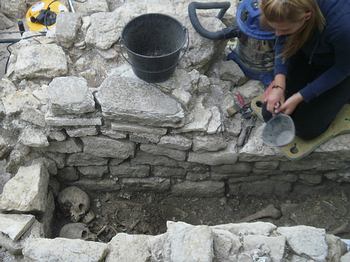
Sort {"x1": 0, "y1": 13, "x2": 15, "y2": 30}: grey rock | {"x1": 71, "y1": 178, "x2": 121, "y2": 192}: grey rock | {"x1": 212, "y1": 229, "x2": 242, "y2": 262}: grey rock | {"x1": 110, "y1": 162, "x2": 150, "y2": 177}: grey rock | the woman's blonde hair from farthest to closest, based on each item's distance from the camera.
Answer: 1. {"x1": 0, "y1": 13, "x2": 15, "y2": 30}: grey rock
2. {"x1": 71, "y1": 178, "x2": 121, "y2": 192}: grey rock
3. {"x1": 110, "y1": 162, "x2": 150, "y2": 177}: grey rock
4. {"x1": 212, "y1": 229, "x2": 242, "y2": 262}: grey rock
5. the woman's blonde hair

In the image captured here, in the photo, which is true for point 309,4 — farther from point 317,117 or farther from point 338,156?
point 338,156

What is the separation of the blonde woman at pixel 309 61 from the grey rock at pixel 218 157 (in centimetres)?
38

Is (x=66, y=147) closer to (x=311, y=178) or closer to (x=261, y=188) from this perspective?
(x=261, y=188)

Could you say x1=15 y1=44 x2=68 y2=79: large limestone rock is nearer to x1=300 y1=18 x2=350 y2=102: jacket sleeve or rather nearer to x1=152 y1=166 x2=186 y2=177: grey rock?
x1=152 y1=166 x2=186 y2=177: grey rock

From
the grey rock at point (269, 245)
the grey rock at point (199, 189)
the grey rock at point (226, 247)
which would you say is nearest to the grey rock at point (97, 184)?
the grey rock at point (199, 189)

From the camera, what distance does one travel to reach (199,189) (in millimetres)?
4062

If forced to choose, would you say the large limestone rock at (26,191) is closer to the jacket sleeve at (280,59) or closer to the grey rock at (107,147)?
the grey rock at (107,147)

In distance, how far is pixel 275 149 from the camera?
362 centimetres

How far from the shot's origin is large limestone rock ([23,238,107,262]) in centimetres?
289

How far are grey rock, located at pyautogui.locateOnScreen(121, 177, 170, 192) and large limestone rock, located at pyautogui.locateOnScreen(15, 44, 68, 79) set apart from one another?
3.71 feet

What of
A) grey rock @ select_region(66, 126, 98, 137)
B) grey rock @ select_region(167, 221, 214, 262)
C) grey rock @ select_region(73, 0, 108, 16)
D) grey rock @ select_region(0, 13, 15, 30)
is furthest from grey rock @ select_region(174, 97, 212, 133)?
grey rock @ select_region(0, 13, 15, 30)

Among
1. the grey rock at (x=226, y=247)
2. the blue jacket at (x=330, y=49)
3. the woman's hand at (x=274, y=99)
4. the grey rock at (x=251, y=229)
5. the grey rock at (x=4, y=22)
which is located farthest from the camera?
the grey rock at (x=4, y=22)

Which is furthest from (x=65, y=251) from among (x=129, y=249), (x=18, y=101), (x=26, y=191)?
(x=18, y=101)

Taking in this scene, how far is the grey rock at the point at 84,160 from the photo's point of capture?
386 cm
